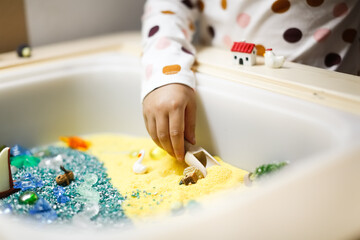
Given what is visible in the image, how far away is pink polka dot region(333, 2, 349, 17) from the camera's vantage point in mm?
750

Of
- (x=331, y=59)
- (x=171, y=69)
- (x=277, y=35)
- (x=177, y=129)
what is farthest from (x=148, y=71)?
(x=331, y=59)

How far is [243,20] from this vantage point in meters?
0.80

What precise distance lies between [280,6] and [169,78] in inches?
10.4

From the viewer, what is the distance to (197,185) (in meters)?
0.59

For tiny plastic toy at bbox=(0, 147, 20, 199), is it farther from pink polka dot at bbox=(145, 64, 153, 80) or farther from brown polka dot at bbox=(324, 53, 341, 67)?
brown polka dot at bbox=(324, 53, 341, 67)

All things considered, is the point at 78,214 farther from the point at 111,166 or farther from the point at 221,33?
the point at 221,33

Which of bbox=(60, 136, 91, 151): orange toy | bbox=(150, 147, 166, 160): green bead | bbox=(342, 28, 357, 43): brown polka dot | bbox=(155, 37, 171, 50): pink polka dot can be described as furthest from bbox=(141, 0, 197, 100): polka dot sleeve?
bbox=(342, 28, 357, 43): brown polka dot

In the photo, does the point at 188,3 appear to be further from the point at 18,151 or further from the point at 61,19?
the point at 18,151

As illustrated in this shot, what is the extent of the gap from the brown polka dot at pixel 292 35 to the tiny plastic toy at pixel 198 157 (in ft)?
0.94

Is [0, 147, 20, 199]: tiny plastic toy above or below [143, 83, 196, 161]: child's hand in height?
below

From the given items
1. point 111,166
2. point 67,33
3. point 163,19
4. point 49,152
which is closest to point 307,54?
point 163,19

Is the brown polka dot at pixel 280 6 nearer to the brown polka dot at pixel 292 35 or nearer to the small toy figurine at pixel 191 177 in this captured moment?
the brown polka dot at pixel 292 35

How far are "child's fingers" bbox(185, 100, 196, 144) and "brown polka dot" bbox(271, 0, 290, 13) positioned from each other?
254 millimetres

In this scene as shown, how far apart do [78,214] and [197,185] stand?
0.59 ft
